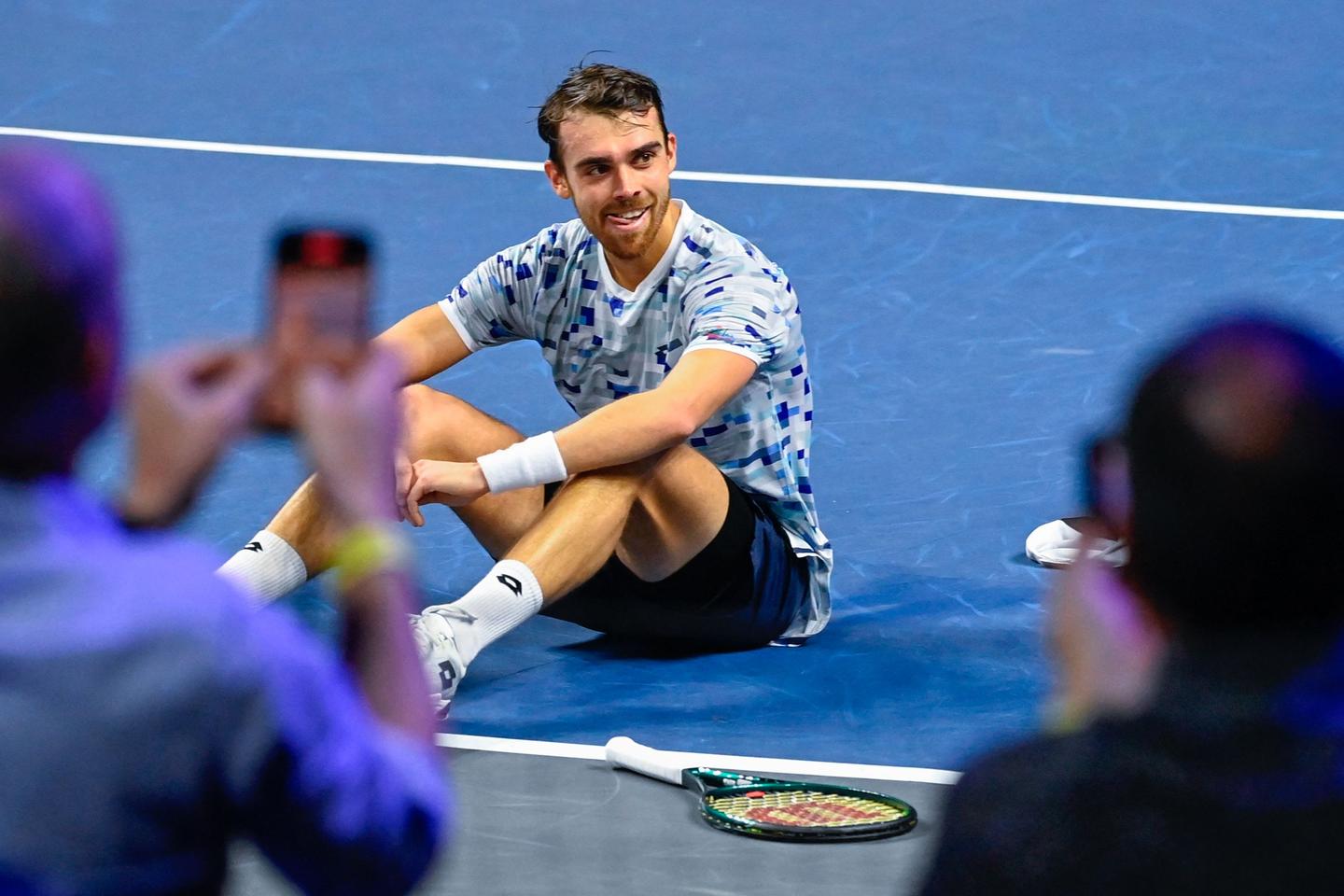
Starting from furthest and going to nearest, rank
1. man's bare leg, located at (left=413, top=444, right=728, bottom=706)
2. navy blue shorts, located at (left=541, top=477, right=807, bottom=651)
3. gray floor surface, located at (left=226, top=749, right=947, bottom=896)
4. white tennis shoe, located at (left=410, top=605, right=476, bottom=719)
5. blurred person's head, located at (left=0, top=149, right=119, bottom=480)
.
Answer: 1. navy blue shorts, located at (left=541, top=477, right=807, bottom=651)
2. man's bare leg, located at (left=413, top=444, right=728, bottom=706)
3. white tennis shoe, located at (left=410, top=605, right=476, bottom=719)
4. gray floor surface, located at (left=226, top=749, right=947, bottom=896)
5. blurred person's head, located at (left=0, top=149, right=119, bottom=480)

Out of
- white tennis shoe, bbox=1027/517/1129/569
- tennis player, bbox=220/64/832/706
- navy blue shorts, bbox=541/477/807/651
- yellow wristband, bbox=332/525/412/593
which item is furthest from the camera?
white tennis shoe, bbox=1027/517/1129/569

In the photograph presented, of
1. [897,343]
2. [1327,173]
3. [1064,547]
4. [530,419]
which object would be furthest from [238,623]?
[1327,173]

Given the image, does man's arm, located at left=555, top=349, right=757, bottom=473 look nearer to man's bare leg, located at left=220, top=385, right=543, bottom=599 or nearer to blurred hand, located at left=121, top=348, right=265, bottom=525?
man's bare leg, located at left=220, top=385, right=543, bottom=599

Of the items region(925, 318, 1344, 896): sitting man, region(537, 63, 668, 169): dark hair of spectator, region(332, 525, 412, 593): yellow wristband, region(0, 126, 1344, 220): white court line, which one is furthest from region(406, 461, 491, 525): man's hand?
region(0, 126, 1344, 220): white court line

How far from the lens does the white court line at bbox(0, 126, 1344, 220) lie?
8.18 metres

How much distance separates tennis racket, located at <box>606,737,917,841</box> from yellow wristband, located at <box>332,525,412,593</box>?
244 cm

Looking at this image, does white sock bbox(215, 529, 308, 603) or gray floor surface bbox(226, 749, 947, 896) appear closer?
gray floor surface bbox(226, 749, 947, 896)

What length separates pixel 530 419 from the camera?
6.48m

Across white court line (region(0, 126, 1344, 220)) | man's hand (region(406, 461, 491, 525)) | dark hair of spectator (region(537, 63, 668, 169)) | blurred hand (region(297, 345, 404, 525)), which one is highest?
dark hair of spectator (region(537, 63, 668, 169))

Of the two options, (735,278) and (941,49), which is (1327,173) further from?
(735,278)

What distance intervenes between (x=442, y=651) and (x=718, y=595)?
770 mm

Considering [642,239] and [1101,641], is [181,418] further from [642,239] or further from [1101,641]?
[642,239]

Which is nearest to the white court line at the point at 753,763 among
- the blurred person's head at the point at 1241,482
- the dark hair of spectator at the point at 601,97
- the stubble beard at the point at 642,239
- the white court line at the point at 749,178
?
the stubble beard at the point at 642,239

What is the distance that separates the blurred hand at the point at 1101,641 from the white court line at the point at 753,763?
2.79 metres
